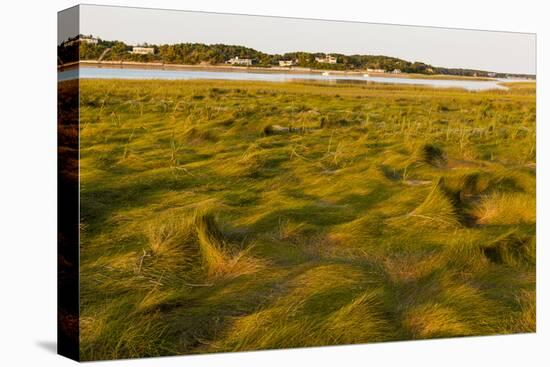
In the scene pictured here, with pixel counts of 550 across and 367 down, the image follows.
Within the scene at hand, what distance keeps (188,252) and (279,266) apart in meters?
0.84

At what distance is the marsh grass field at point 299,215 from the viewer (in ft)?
29.2

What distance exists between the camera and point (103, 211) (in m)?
8.87

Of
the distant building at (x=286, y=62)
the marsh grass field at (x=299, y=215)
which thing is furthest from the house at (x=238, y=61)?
the distant building at (x=286, y=62)

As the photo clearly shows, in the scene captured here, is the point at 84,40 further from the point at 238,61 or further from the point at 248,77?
the point at 248,77

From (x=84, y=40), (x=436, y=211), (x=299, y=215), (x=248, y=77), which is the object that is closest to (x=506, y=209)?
(x=436, y=211)

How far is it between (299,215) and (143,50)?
1.95m

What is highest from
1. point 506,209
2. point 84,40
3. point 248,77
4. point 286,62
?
point 84,40

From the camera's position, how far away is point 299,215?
9.62 m

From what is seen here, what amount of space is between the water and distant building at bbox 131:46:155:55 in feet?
0.46

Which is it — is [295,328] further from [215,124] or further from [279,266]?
[215,124]

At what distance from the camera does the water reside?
29.4 feet

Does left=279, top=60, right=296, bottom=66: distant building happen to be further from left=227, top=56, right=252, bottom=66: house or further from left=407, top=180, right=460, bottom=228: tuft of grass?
left=407, top=180, right=460, bottom=228: tuft of grass

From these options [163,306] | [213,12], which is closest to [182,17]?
[213,12]

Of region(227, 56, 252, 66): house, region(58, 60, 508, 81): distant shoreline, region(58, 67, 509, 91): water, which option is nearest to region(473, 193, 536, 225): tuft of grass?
region(58, 67, 509, 91): water
